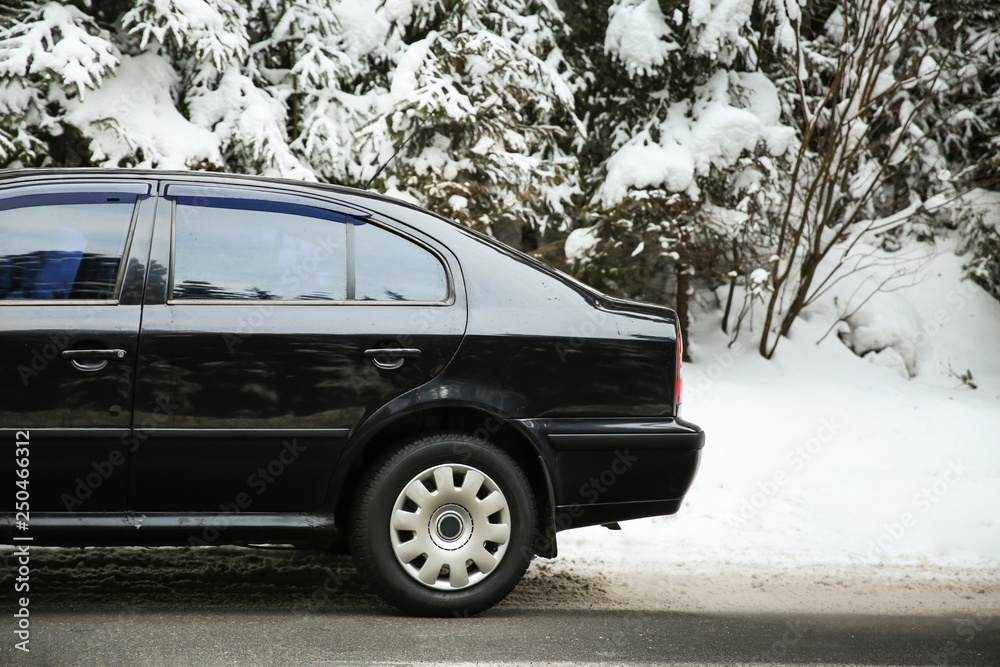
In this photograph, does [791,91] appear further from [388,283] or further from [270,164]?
[388,283]

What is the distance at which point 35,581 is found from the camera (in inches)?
160

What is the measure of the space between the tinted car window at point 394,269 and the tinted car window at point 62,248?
0.93 meters

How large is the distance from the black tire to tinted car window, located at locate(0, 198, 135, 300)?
52.1 inches

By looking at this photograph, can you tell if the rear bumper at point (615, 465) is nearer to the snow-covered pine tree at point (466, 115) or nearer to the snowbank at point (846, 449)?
the snowbank at point (846, 449)

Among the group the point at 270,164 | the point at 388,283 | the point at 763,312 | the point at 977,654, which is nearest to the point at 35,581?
the point at 388,283

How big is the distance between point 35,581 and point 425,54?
19.6 ft

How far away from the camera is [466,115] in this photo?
810 cm

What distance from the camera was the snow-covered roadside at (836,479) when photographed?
4.61 meters

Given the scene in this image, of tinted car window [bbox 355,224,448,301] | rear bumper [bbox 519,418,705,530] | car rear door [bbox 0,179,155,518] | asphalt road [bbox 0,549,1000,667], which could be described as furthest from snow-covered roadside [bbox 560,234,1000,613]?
car rear door [bbox 0,179,155,518]

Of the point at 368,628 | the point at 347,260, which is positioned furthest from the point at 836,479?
the point at 347,260

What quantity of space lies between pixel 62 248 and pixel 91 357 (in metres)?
0.48

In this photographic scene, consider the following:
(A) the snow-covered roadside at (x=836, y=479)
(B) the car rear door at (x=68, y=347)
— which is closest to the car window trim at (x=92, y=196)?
(B) the car rear door at (x=68, y=347)
